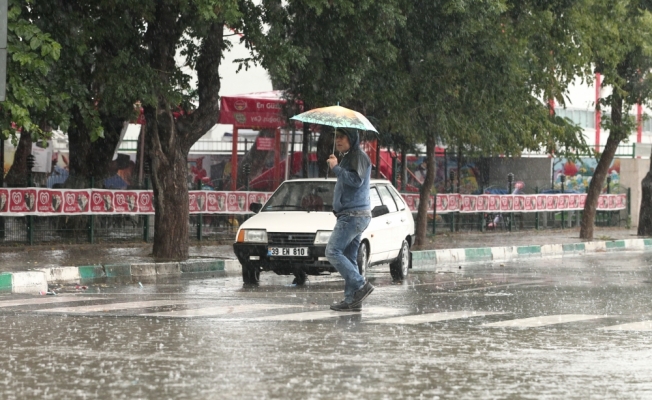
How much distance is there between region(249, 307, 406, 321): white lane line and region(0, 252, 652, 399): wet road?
19 mm

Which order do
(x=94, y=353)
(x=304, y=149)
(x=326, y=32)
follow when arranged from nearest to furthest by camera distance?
(x=94, y=353) → (x=326, y=32) → (x=304, y=149)

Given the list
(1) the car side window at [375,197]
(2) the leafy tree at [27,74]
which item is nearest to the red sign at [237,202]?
(2) the leafy tree at [27,74]

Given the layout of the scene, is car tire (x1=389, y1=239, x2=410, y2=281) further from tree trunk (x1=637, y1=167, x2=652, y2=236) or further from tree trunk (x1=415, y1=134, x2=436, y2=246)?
tree trunk (x1=637, y1=167, x2=652, y2=236)

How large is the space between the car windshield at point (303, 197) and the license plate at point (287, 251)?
1016 millimetres

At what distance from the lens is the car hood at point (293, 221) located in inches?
638

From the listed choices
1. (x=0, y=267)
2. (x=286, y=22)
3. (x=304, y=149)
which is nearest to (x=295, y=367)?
(x=0, y=267)

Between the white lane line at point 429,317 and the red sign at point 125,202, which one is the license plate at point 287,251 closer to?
the white lane line at point 429,317

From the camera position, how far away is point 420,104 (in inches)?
994

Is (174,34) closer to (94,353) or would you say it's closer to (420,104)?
(420,104)

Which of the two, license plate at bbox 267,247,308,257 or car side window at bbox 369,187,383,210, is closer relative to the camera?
license plate at bbox 267,247,308,257

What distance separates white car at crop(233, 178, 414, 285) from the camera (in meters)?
16.1

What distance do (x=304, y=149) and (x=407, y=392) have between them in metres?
23.1

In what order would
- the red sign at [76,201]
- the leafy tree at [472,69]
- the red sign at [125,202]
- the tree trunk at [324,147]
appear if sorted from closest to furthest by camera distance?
the red sign at [76,201] < the leafy tree at [472,69] < the red sign at [125,202] < the tree trunk at [324,147]

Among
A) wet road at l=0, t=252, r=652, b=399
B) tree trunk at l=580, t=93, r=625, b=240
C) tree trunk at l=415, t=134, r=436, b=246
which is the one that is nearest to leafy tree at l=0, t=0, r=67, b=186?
wet road at l=0, t=252, r=652, b=399
